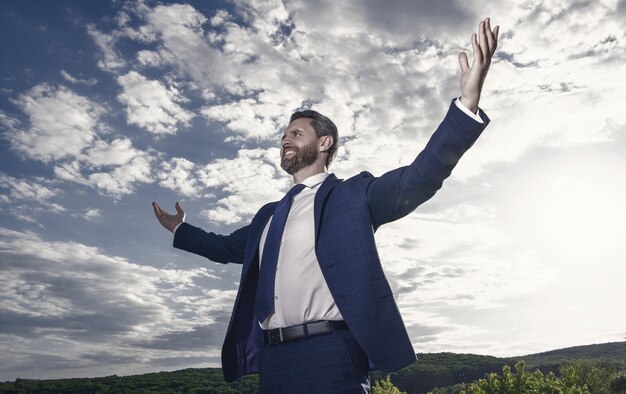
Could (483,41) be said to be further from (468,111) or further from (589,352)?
(589,352)

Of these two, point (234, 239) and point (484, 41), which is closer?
point (484, 41)

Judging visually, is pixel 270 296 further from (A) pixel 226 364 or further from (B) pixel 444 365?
(B) pixel 444 365

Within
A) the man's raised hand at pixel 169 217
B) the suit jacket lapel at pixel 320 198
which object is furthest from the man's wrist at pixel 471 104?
the man's raised hand at pixel 169 217

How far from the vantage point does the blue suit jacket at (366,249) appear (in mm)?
2848

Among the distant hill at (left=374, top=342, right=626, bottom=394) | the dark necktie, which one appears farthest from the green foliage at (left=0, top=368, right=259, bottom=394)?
the dark necktie

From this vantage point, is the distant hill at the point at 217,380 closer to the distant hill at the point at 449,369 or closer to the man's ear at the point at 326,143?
the distant hill at the point at 449,369

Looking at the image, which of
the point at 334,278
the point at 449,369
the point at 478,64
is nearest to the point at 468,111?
the point at 478,64

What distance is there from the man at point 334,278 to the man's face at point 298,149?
27 cm

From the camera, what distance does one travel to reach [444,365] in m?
145

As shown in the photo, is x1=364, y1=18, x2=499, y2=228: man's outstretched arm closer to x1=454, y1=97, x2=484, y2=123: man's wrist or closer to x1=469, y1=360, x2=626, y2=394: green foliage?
x1=454, y1=97, x2=484, y2=123: man's wrist

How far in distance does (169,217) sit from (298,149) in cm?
208

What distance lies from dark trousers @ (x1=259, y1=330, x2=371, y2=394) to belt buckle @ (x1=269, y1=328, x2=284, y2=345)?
0.04 meters

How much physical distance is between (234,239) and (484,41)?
3.17 m

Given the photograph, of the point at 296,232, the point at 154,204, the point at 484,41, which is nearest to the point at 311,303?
the point at 296,232
